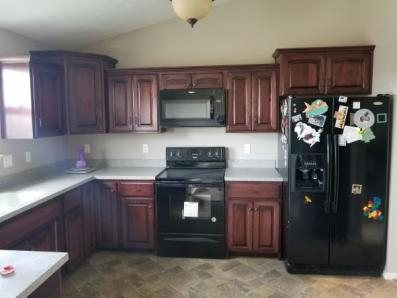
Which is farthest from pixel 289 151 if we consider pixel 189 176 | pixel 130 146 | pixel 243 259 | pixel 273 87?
pixel 130 146

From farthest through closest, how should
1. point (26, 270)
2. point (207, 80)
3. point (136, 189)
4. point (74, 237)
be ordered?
point (207, 80) < point (136, 189) < point (74, 237) < point (26, 270)

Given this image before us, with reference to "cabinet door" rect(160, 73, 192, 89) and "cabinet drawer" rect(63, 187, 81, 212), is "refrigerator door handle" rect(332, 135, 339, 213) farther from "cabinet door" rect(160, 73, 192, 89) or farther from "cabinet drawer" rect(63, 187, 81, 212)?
"cabinet drawer" rect(63, 187, 81, 212)

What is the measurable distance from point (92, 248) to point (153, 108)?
5.52 ft

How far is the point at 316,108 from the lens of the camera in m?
2.80

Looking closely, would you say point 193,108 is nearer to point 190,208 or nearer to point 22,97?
point 190,208

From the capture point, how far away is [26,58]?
2.67 metres

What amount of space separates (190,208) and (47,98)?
5.82ft

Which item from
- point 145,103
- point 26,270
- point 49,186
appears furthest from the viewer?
point 145,103

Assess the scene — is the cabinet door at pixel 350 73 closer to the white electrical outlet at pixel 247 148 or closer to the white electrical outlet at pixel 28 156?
the white electrical outlet at pixel 247 148

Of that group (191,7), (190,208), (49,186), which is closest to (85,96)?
(49,186)

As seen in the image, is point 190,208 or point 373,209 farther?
point 190,208

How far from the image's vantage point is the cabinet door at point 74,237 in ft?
9.41

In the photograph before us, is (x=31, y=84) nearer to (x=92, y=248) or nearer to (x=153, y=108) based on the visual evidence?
(x=153, y=108)

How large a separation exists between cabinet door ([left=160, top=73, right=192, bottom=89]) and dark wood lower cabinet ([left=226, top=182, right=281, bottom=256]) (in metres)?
1.21
